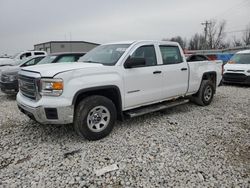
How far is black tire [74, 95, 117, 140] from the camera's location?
385cm

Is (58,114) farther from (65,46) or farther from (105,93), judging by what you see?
(65,46)

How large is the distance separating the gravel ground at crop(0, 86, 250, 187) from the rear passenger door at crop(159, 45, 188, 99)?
0.69 m

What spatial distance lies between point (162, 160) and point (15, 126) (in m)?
3.41

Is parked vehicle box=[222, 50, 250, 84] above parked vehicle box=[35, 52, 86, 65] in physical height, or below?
below

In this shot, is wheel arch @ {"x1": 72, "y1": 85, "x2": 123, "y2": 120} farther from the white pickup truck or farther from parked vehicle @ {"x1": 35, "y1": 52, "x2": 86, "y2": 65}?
parked vehicle @ {"x1": 35, "y1": 52, "x2": 86, "y2": 65}

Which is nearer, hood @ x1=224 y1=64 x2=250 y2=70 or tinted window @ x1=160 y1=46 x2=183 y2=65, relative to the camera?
tinted window @ x1=160 y1=46 x2=183 y2=65

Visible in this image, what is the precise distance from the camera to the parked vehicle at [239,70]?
994cm

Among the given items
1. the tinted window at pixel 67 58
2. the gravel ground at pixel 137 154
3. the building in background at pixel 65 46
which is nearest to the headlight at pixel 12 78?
the tinted window at pixel 67 58

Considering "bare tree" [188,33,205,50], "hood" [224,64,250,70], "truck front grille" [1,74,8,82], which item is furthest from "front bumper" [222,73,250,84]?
"bare tree" [188,33,205,50]

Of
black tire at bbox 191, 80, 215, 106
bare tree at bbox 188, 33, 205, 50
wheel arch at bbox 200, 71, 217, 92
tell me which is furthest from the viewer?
bare tree at bbox 188, 33, 205, 50

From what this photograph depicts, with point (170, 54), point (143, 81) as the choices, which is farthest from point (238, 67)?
point (143, 81)

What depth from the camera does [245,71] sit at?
392 inches

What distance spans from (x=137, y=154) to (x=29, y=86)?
2.25 metres

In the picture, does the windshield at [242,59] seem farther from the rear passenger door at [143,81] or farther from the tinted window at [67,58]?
the tinted window at [67,58]
